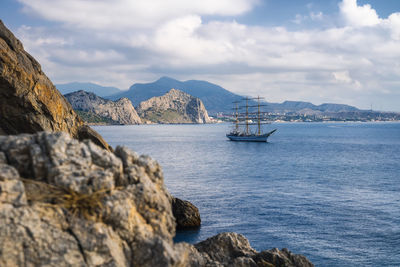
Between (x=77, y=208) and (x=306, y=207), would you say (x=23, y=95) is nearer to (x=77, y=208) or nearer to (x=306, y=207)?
(x=77, y=208)

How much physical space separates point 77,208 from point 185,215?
1057 inches

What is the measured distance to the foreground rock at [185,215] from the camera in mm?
33688

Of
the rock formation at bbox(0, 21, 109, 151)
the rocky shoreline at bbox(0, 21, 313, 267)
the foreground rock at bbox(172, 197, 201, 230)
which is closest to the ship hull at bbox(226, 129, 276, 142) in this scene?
the foreground rock at bbox(172, 197, 201, 230)

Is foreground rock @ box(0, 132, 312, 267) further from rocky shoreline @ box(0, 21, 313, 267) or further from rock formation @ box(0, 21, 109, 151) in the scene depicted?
rock formation @ box(0, 21, 109, 151)

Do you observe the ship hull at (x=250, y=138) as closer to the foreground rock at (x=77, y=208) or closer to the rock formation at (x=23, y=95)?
the rock formation at (x=23, y=95)

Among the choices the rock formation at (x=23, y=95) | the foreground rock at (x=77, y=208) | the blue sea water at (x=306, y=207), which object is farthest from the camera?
the blue sea water at (x=306, y=207)

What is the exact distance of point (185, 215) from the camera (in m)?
34.1

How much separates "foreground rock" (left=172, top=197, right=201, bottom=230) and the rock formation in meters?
12.4

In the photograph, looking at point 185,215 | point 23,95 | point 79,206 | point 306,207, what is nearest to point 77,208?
point 79,206

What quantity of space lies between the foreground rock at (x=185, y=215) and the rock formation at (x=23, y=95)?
1237 centimetres

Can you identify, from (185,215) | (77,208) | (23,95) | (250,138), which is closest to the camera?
(77,208)

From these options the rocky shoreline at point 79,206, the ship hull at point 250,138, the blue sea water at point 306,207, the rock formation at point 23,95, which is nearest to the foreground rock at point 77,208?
the rocky shoreline at point 79,206

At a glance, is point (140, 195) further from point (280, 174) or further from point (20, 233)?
point (280, 174)

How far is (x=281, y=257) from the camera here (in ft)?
58.1
